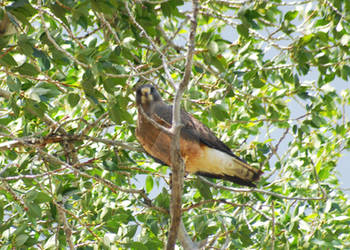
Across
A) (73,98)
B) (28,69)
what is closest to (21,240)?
(73,98)

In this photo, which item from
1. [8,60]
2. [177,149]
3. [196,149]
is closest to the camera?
[177,149]

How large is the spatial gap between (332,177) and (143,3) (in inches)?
110

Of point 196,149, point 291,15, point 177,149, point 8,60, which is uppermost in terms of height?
point 291,15

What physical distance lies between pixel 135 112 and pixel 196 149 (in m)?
0.78

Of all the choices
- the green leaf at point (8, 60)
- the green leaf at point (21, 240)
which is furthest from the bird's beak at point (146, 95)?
the green leaf at point (21, 240)

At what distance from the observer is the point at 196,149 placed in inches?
180

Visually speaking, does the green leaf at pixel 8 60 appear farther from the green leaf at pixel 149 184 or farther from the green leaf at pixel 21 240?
the green leaf at pixel 149 184

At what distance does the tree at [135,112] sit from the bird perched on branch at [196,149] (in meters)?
0.15

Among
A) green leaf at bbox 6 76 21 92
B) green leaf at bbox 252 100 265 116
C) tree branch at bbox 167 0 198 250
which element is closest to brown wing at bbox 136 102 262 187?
green leaf at bbox 252 100 265 116

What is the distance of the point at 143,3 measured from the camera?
3842 mm

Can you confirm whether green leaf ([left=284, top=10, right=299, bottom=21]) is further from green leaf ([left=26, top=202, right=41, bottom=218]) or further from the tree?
green leaf ([left=26, top=202, right=41, bottom=218])

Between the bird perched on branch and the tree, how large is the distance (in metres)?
0.15

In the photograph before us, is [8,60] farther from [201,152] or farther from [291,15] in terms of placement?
[291,15]

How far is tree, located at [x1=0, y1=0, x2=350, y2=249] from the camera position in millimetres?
3486
